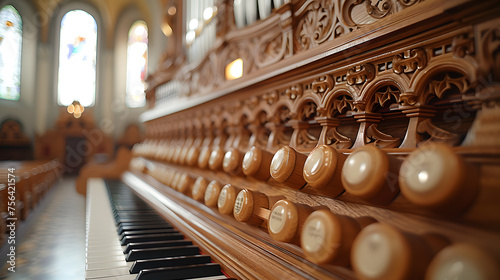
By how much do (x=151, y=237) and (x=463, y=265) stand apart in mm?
1414

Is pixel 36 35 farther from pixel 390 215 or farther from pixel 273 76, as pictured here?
pixel 390 215

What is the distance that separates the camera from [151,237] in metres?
1.65

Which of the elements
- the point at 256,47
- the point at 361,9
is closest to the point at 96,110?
the point at 256,47

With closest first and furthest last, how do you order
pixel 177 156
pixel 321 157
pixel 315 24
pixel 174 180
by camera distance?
1. pixel 321 157
2. pixel 315 24
3. pixel 174 180
4. pixel 177 156

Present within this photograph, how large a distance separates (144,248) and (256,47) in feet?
3.85

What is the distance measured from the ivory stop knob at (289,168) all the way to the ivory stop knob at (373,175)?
311 millimetres

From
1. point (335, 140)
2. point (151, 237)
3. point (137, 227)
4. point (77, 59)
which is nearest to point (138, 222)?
point (137, 227)

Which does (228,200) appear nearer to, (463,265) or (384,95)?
(384,95)

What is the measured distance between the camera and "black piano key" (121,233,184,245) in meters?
1.60

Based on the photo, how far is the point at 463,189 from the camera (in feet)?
2.05

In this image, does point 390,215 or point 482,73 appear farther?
point 390,215

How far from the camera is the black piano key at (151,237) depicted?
1.60m

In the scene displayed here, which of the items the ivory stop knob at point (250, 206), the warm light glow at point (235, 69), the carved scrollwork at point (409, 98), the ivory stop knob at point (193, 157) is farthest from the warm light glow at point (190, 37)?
the carved scrollwork at point (409, 98)

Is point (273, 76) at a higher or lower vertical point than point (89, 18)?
lower
